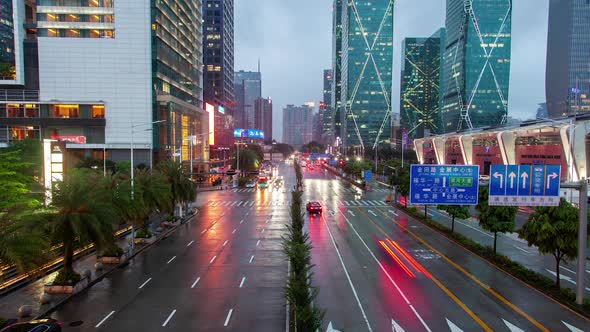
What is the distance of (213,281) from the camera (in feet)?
79.7

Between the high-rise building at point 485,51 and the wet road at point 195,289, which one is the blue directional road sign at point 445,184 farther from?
the high-rise building at point 485,51

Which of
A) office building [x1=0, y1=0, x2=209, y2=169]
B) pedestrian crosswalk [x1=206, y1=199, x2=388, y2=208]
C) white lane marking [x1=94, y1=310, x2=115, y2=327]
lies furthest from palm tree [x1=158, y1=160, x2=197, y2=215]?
office building [x1=0, y1=0, x2=209, y2=169]

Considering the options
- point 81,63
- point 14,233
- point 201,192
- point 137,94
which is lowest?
point 201,192

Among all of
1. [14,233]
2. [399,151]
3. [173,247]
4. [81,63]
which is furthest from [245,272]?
[399,151]

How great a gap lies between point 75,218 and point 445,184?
74.1 feet

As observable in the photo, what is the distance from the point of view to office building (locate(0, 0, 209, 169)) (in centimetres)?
7506

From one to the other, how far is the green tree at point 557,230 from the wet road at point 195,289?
48.7 ft

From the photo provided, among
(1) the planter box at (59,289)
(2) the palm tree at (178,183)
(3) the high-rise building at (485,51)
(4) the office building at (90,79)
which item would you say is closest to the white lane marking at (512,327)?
(1) the planter box at (59,289)

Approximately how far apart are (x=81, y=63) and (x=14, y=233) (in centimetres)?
7060

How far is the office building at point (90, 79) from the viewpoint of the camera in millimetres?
75062

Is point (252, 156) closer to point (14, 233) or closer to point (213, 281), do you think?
point (213, 281)

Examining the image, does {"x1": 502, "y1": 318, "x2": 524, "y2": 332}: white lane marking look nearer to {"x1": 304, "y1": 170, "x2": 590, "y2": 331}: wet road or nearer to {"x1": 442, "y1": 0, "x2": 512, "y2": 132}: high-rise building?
{"x1": 304, "y1": 170, "x2": 590, "y2": 331}: wet road

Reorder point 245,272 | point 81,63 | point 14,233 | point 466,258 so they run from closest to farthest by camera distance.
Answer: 1. point 14,233
2. point 245,272
3. point 466,258
4. point 81,63

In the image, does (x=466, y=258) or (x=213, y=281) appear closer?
(x=213, y=281)
